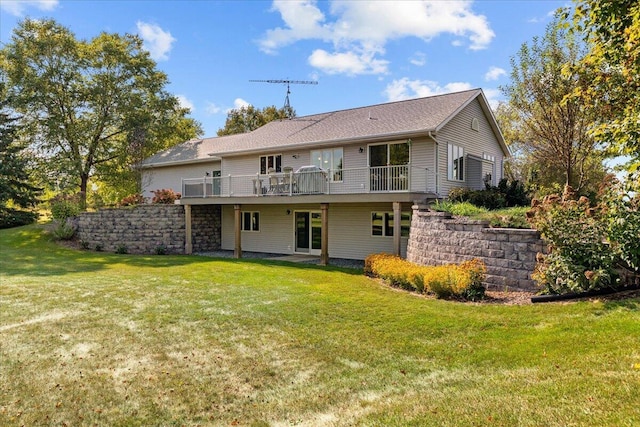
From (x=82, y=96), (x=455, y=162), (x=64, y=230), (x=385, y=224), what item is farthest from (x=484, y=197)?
(x=82, y=96)

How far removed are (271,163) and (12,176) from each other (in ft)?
57.9

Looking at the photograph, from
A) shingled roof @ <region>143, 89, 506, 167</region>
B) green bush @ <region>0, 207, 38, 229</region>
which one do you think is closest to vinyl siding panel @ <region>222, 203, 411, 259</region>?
shingled roof @ <region>143, 89, 506, 167</region>

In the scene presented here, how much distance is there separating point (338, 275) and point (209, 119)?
34.4 metres

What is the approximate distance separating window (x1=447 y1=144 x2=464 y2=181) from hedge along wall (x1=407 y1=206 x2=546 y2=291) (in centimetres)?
367

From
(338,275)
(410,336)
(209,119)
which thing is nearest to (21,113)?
(209,119)

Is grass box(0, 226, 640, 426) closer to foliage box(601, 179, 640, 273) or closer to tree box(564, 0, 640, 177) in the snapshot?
foliage box(601, 179, 640, 273)

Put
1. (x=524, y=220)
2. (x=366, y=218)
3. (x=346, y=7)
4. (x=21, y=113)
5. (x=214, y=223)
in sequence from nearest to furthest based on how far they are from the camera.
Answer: (x=524, y=220)
(x=346, y=7)
(x=366, y=218)
(x=214, y=223)
(x=21, y=113)

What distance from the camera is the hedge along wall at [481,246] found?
28.6 ft

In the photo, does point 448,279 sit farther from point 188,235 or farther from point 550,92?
point 188,235

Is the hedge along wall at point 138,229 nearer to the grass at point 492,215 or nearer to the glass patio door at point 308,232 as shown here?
the glass patio door at point 308,232

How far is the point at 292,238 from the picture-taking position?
58.9 ft

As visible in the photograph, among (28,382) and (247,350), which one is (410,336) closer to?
(247,350)

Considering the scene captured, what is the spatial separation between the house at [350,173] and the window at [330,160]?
4cm

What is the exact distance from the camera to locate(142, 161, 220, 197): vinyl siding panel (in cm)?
2150
